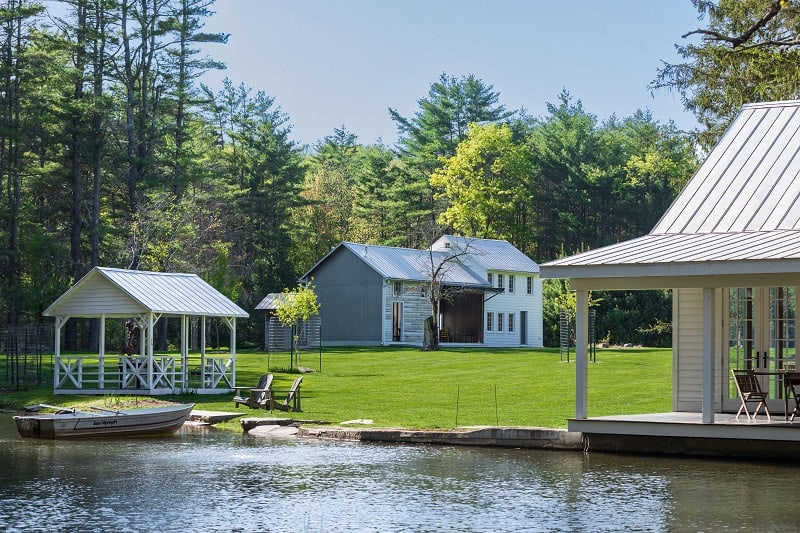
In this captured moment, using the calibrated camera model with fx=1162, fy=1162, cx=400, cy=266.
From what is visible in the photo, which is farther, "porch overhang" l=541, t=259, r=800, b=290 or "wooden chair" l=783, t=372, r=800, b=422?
"wooden chair" l=783, t=372, r=800, b=422

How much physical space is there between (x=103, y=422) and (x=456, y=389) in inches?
419

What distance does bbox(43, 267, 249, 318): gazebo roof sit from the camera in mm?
31953

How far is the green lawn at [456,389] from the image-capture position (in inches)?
1016

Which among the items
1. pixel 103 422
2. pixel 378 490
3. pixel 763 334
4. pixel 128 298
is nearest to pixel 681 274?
pixel 763 334

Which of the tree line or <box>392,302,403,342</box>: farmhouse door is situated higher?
the tree line

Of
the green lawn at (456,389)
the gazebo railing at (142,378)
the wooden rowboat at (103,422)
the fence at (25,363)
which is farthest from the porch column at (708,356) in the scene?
the fence at (25,363)

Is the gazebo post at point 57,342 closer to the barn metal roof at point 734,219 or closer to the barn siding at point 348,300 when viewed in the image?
the barn metal roof at point 734,219

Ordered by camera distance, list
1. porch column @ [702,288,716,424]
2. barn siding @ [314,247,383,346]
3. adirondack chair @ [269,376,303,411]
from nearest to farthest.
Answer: porch column @ [702,288,716,424]
adirondack chair @ [269,376,303,411]
barn siding @ [314,247,383,346]

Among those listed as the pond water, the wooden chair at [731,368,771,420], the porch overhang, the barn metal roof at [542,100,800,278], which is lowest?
the pond water

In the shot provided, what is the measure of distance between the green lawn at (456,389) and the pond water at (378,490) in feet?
13.3

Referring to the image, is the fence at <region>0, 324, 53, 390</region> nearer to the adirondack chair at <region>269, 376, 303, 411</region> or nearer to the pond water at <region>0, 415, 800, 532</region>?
the adirondack chair at <region>269, 376, 303, 411</region>

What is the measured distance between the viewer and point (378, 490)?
16.5 m

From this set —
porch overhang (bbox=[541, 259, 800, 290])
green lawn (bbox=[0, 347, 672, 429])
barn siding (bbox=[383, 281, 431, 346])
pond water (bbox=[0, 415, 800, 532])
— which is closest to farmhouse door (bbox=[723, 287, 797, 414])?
porch overhang (bbox=[541, 259, 800, 290])

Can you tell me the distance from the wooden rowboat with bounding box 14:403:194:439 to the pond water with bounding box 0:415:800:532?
2.29 m
